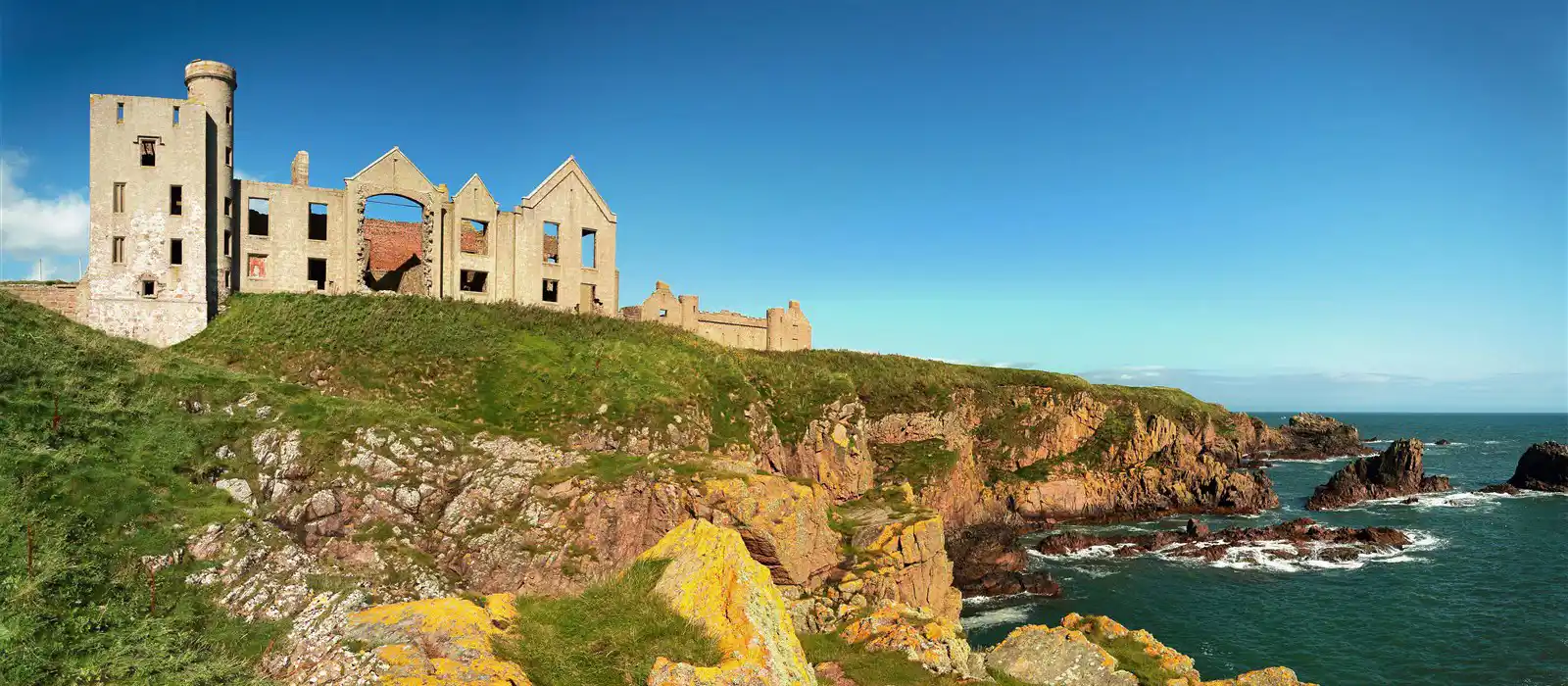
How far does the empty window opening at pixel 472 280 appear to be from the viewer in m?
53.0

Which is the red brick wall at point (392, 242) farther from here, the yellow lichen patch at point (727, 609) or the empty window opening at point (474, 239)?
the yellow lichen patch at point (727, 609)

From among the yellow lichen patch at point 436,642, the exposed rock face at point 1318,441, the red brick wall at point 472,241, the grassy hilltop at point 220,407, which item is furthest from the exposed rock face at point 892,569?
the exposed rock face at point 1318,441

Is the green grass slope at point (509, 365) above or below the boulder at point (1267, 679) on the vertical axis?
above

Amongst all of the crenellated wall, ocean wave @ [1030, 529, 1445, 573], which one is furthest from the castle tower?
ocean wave @ [1030, 529, 1445, 573]

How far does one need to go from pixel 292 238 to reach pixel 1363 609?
6616 centimetres

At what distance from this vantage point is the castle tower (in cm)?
4156

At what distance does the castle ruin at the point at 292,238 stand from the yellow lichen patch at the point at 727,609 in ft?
132

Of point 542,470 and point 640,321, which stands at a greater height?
point 640,321

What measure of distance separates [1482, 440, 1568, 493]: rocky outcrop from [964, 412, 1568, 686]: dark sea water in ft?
72.8

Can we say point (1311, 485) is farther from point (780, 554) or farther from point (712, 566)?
point (712, 566)

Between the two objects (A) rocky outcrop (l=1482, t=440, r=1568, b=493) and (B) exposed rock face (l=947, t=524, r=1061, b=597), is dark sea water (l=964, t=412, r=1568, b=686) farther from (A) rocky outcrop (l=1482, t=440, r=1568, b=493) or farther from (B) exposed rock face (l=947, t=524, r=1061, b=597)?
(A) rocky outcrop (l=1482, t=440, r=1568, b=493)

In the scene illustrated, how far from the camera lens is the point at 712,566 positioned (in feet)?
39.6

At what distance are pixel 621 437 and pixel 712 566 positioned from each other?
2396 cm

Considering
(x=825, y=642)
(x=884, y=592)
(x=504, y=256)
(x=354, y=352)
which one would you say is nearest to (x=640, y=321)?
(x=504, y=256)
